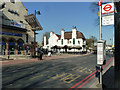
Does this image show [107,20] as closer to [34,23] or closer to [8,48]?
[8,48]

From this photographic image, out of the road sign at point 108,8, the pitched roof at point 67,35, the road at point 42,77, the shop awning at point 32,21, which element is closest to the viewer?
the road sign at point 108,8

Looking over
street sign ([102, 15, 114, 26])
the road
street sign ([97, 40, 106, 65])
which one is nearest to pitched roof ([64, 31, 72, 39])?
the road

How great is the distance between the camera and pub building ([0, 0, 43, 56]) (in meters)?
20.7

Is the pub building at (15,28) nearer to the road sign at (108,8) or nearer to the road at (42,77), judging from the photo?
the road at (42,77)

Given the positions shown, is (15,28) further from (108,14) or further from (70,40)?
(70,40)

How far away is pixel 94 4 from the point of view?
15.1m

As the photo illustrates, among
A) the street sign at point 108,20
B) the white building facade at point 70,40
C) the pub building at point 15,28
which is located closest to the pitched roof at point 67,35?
the white building facade at point 70,40

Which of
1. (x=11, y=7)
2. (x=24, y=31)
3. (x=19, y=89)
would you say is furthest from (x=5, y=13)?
(x=19, y=89)

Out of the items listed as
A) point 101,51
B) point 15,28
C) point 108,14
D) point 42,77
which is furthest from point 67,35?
point 101,51

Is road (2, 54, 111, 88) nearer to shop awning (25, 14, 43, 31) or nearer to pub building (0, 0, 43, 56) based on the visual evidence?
pub building (0, 0, 43, 56)

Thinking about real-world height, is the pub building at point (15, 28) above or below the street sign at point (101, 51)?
above

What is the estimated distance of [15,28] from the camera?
886 inches

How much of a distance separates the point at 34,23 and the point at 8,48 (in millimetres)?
9348

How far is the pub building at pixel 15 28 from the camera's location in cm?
2072
